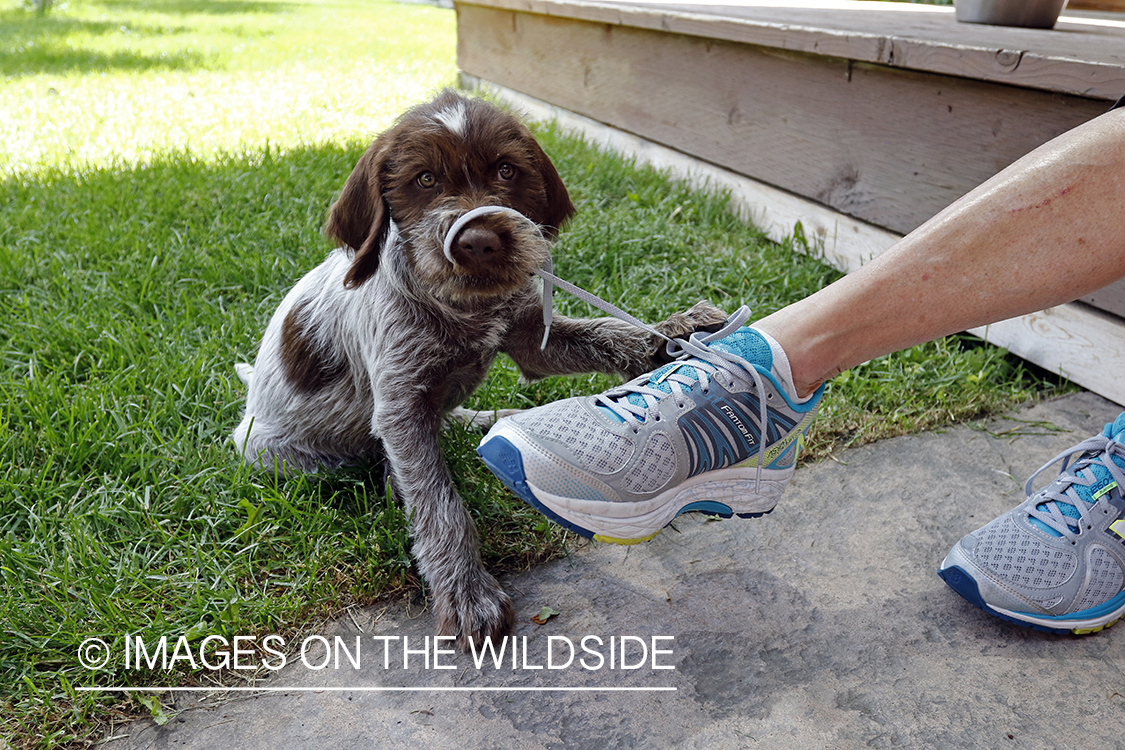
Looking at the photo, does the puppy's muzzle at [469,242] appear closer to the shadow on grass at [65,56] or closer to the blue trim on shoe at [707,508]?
the blue trim on shoe at [707,508]

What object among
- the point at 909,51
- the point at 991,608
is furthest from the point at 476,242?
the point at 909,51

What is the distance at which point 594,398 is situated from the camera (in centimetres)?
212

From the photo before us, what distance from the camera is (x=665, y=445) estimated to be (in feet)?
6.52

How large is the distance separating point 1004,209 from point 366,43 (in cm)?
1304

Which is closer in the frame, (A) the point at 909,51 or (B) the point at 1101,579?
(B) the point at 1101,579

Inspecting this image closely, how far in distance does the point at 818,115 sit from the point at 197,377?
3.09 meters

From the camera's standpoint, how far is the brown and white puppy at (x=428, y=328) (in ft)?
6.75

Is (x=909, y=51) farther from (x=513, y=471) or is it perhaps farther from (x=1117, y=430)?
(x=513, y=471)

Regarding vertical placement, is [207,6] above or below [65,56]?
above

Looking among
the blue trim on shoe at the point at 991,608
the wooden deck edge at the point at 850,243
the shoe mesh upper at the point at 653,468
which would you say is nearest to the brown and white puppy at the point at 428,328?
the shoe mesh upper at the point at 653,468

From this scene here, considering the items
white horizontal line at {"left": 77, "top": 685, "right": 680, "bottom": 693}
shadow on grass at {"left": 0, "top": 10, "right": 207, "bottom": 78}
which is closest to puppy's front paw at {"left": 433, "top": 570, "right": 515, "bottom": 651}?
white horizontal line at {"left": 77, "top": 685, "right": 680, "bottom": 693}

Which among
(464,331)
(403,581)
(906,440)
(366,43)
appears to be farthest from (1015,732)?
(366,43)

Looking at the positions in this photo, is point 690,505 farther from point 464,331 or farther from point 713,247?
point 713,247

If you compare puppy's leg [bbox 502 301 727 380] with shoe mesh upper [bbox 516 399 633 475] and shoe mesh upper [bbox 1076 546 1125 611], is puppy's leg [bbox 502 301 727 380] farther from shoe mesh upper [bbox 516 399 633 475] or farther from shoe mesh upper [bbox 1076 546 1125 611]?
shoe mesh upper [bbox 1076 546 1125 611]
